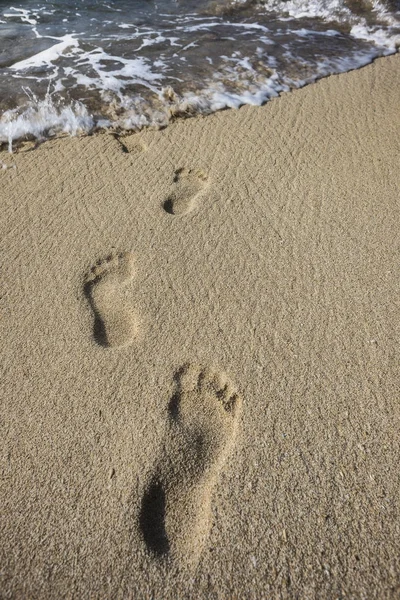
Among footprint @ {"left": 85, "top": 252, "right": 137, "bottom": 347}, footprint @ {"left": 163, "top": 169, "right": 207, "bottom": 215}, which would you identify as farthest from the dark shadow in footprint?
footprint @ {"left": 163, "top": 169, "right": 207, "bottom": 215}

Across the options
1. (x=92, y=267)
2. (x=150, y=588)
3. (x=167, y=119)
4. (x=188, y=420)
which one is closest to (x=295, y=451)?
(x=188, y=420)

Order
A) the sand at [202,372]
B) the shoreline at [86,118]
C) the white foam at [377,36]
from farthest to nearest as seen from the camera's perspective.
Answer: the white foam at [377,36]
the shoreline at [86,118]
the sand at [202,372]

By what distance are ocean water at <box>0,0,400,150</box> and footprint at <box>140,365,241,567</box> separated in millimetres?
2345

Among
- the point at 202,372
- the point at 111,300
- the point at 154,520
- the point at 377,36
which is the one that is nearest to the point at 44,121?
the point at 111,300

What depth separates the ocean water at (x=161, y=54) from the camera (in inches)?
134

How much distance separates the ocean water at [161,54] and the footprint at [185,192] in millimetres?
774

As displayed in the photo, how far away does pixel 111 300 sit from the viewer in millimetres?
2057

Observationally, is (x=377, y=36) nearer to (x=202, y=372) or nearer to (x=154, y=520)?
(x=202, y=372)

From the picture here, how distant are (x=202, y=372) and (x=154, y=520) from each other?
1.95 feet

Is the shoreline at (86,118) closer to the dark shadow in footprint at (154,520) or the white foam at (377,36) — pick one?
the white foam at (377,36)

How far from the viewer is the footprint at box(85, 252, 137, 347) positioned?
1924 millimetres

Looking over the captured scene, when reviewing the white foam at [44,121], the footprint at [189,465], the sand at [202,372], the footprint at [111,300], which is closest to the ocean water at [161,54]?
the white foam at [44,121]

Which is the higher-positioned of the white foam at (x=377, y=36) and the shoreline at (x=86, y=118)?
the white foam at (x=377, y=36)

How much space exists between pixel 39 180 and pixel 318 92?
8.19 ft
